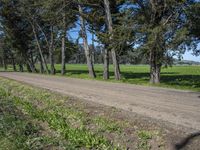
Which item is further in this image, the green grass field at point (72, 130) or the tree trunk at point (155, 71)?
the tree trunk at point (155, 71)

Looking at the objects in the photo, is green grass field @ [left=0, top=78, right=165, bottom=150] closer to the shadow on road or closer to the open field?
the open field

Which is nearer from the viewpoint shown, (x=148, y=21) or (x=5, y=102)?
(x=5, y=102)

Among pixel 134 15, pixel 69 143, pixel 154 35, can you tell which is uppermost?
pixel 134 15

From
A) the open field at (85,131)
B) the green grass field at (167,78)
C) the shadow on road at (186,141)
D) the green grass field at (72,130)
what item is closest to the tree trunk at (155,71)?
the green grass field at (167,78)

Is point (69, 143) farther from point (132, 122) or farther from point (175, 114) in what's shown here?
point (175, 114)

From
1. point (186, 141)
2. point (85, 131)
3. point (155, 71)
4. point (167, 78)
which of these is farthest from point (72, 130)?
point (167, 78)

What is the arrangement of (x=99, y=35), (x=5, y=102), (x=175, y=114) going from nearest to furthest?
1. (x=175, y=114)
2. (x=5, y=102)
3. (x=99, y=35)

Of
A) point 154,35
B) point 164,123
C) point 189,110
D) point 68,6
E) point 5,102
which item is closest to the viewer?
point 164,123

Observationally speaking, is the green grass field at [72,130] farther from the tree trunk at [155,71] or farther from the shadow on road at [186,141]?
the tree trunk at [155,71]

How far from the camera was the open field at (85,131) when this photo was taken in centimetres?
678

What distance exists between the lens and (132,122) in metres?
8.38

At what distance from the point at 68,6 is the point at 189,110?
882 inches

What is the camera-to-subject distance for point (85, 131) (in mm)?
7805

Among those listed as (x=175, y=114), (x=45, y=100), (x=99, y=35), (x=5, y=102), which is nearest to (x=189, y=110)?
Answer: (x=175, y=114)
